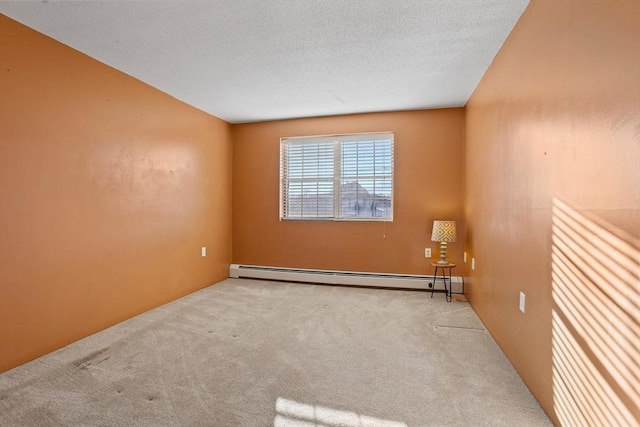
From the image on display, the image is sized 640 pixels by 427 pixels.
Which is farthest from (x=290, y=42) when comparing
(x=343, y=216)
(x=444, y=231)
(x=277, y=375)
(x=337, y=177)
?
(x=444, y=231)

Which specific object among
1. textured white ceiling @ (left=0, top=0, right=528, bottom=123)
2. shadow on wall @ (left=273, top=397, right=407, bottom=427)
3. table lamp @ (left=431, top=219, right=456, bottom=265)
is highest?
textured white ceiling @ (left=0, top=0, right=528, bottom=123)

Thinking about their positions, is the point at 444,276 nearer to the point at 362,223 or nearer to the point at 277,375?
the point at 362,223

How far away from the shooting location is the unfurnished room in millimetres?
1323

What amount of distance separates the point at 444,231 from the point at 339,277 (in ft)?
4.74

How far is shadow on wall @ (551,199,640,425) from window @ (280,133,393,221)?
265cm

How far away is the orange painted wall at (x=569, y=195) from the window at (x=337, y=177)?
1779 mm

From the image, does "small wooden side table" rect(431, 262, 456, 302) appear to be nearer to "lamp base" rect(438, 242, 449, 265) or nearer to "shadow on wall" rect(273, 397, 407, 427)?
"lamp base" rect(438, 242, 449, 265)

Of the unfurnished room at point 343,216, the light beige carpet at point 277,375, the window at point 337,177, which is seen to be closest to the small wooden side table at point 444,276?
the unfurnished room at point 343,216

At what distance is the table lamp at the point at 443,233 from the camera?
3570 millimetres

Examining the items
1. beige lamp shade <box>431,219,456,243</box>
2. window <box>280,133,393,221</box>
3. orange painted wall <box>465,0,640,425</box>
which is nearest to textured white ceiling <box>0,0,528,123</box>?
orange painted wall <box>465,0,640,425</box>

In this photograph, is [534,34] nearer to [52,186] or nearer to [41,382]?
[52,186]

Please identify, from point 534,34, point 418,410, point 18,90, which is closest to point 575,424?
point 418,410

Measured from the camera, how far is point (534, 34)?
5.89 feet

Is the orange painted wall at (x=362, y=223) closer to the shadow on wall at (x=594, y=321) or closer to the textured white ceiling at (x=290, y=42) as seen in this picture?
the textured white ceiling at (x=290, y=42)
